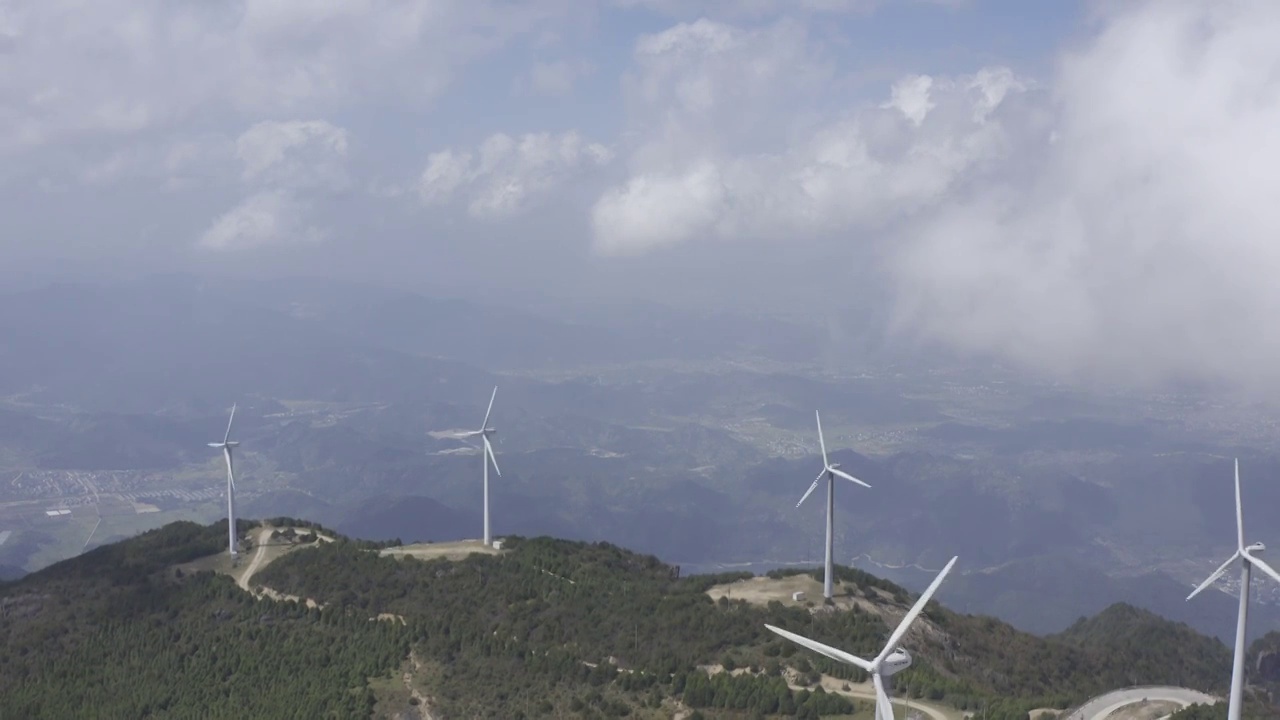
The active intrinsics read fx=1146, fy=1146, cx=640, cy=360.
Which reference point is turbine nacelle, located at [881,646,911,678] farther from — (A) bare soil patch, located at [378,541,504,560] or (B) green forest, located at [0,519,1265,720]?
(A) bare soil patch, located at [378,541,504,560]

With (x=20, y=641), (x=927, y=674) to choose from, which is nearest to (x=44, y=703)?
(x=20, y=641)

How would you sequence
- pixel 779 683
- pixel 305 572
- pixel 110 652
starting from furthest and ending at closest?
pixel 305 572 → pixel 110 652 → pixel 779 683

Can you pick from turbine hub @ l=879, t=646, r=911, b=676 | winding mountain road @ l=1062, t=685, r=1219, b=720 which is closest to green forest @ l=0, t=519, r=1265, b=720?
winding mountain road @ l=1062, t=685, r=1219, b=720

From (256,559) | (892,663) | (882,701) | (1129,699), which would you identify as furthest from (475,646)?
(1129,699)

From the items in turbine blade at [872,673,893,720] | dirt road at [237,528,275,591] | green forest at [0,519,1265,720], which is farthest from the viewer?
dirt road at [237,528,275,591]

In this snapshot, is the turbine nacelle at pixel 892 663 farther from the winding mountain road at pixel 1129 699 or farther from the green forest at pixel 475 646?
the winding mountain road at pixel 1129 699

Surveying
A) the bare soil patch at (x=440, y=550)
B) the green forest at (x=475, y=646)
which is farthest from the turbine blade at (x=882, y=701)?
the bare soil patch at (x=440, y=550)

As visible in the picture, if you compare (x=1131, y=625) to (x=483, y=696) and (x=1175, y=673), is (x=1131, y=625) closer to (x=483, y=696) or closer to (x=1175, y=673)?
(x=1175, y=673)

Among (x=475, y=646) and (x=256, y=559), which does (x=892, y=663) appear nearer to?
(x=475, y=646)
